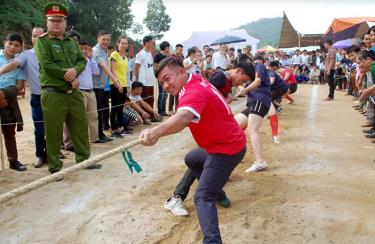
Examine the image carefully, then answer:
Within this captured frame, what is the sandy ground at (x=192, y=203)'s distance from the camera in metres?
3.47

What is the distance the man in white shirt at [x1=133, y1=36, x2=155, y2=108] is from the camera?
860cm

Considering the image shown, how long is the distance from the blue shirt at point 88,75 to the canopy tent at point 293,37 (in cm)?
2865

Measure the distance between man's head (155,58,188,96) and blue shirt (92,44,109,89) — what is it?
398 centimetres

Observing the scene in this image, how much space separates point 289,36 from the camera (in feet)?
110

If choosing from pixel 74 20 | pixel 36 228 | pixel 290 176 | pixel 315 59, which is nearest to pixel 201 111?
pixel 36 228

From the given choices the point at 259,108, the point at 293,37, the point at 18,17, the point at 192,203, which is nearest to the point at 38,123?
the point at 192,203

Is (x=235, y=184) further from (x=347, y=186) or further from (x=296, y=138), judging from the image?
(x=296, y=138)

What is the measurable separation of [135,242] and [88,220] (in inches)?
27.2

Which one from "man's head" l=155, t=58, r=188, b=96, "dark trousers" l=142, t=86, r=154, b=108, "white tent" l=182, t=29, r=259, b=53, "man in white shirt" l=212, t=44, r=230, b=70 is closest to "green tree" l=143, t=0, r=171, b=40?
"white tent" l=182, t=29, r=259, b=53

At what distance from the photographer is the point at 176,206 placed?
3926mm

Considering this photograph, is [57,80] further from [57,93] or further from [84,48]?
[84,48]

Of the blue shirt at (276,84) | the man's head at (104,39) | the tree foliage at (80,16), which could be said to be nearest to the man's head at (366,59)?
the blue shirt at (276,84)

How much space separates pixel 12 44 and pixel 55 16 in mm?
925

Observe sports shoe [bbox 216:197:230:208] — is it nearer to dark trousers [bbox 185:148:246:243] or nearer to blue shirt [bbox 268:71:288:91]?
dark trousers [bbox 185:148:246:243]
